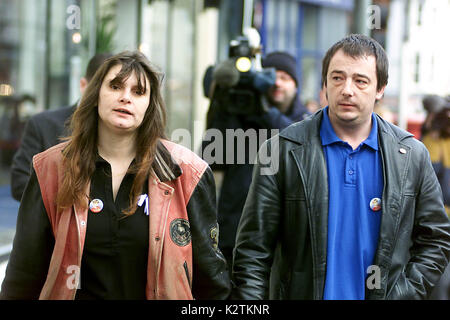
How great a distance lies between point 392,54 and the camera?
2891 centimetres

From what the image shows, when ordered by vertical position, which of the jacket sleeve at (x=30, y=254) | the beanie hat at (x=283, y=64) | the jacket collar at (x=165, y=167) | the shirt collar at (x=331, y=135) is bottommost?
the jacket sleeve at (x=30, y=254)

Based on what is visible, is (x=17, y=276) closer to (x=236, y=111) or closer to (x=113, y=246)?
(x=113, y=246)

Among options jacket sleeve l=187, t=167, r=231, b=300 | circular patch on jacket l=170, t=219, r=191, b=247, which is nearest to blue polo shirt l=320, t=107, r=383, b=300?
jacket sleeve l=187, t=167, r=231, b=300

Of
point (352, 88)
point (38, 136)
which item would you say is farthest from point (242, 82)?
point (352, 88)

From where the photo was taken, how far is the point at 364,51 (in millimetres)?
3119

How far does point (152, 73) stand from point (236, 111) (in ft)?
7.62

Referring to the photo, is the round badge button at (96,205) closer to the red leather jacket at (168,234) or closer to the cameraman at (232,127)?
the red leather jacket at (168,234)

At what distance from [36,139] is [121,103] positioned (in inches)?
74.3

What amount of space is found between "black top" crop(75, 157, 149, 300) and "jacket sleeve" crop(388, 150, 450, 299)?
3.86 feet

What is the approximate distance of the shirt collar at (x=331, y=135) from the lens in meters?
3.14

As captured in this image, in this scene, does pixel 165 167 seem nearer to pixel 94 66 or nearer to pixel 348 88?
pixel 348 88

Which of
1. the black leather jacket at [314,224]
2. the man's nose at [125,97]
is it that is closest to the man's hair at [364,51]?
the black leather jacket at [314,224]

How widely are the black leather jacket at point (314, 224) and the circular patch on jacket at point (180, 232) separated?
1.07 feet

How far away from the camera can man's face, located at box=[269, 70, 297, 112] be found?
236 inches
